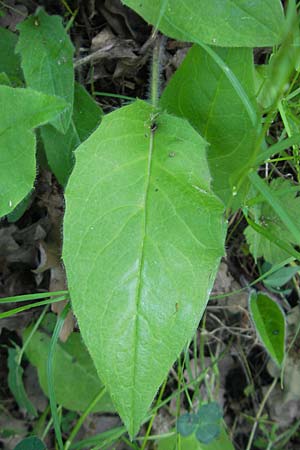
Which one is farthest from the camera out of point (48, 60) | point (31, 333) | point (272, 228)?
point (31, 333)

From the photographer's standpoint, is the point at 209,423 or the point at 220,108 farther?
the point at 209,423

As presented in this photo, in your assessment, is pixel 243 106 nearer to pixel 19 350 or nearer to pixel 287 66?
pixel 287 66

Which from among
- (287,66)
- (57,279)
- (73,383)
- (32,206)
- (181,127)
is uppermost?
(287,66)

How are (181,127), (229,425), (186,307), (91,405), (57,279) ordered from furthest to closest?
(229,425) → (57,279) → (91,405) → (181,127) → (186,307)

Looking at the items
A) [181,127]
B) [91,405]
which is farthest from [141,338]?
[91,405]

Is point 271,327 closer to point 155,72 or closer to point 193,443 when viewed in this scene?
point 193,443

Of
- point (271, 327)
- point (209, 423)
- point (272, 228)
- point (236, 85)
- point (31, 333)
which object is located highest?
point (236, 85)

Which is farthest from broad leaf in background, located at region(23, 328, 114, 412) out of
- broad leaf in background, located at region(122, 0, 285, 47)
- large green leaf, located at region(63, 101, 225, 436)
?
broad leaf in background, located at region(122, 0, 285, 47)

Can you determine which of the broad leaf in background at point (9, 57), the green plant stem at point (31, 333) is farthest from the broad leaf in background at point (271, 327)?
the broad leaf in background at point (9, 57)

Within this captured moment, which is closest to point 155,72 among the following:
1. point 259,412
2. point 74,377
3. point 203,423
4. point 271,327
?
point 271,327
